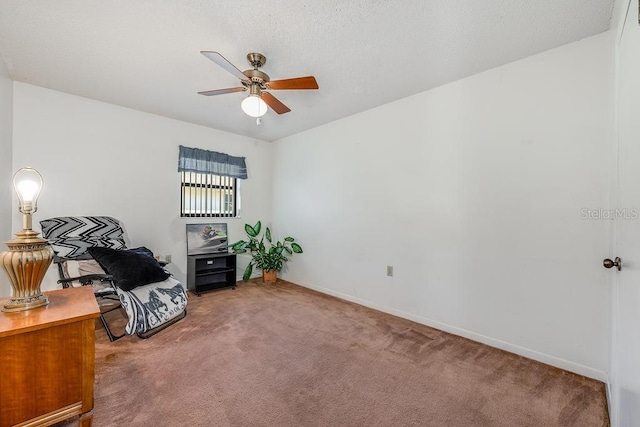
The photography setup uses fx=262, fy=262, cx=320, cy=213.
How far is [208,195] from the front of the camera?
3990mm

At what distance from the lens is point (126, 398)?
5.01 feet

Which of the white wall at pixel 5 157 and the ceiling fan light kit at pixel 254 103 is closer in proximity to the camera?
the ceiling fan light kit at pixel 254 103

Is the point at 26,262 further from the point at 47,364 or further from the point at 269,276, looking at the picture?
the point at 269,276

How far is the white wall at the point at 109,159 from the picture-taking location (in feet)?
8.91

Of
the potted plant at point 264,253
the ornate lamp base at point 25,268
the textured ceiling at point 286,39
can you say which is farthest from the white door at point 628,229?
the potted plant at point 264,253

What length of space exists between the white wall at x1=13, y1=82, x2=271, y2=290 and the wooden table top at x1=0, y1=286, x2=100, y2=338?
6.61 feet

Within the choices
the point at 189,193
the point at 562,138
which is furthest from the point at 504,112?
the point at 189,193

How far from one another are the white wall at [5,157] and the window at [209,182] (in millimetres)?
1527

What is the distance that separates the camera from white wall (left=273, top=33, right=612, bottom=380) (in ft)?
6.01

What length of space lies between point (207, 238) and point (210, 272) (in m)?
0.52

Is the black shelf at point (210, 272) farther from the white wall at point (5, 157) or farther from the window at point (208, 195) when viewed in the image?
the white wall at point (5, 157)

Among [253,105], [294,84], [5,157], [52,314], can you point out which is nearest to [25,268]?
[52,314]

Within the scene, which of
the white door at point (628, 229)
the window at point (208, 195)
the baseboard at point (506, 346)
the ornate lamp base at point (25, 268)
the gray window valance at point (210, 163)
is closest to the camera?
the white door at point (628, 229)

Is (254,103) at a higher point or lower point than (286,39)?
lower
